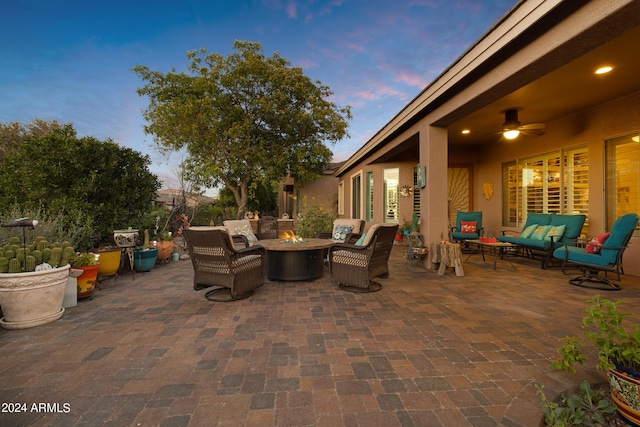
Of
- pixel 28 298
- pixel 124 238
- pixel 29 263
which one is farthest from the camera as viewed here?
pixel 124 238

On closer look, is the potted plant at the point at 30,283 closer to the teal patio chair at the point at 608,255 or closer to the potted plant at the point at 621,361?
the potted plant at the point at 621,361

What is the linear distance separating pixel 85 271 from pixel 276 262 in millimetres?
2425

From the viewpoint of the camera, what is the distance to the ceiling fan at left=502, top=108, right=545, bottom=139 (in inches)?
204

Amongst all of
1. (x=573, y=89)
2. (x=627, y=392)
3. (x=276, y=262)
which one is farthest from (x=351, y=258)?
(x=573, y=89)

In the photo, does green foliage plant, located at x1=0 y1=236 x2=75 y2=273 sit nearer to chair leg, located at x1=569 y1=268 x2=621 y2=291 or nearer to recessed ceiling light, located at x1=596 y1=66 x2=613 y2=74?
chair leg, located at x1=569 y1=268 x2=621 y2=291

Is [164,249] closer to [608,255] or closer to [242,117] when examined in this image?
[242,117]

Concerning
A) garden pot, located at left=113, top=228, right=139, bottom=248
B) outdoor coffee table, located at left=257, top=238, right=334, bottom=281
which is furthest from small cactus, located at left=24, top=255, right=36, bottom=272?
outdoor coffee table, located at left=257, top=238, right=334, bottom=281

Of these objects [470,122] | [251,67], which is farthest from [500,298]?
[251,67]

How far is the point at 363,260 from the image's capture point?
3850 millimetres

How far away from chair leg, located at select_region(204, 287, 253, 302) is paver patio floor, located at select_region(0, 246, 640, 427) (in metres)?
0.13

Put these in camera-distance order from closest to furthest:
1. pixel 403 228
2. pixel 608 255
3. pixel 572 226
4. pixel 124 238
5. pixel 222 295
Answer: pixel 222 295 → pixel 608 255 → pixel 124 238 → pixel 572 226 → pixel 403 228

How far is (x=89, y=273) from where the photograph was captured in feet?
11.7

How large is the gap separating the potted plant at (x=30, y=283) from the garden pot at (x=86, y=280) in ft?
1.41

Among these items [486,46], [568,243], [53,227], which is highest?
[486,46]
